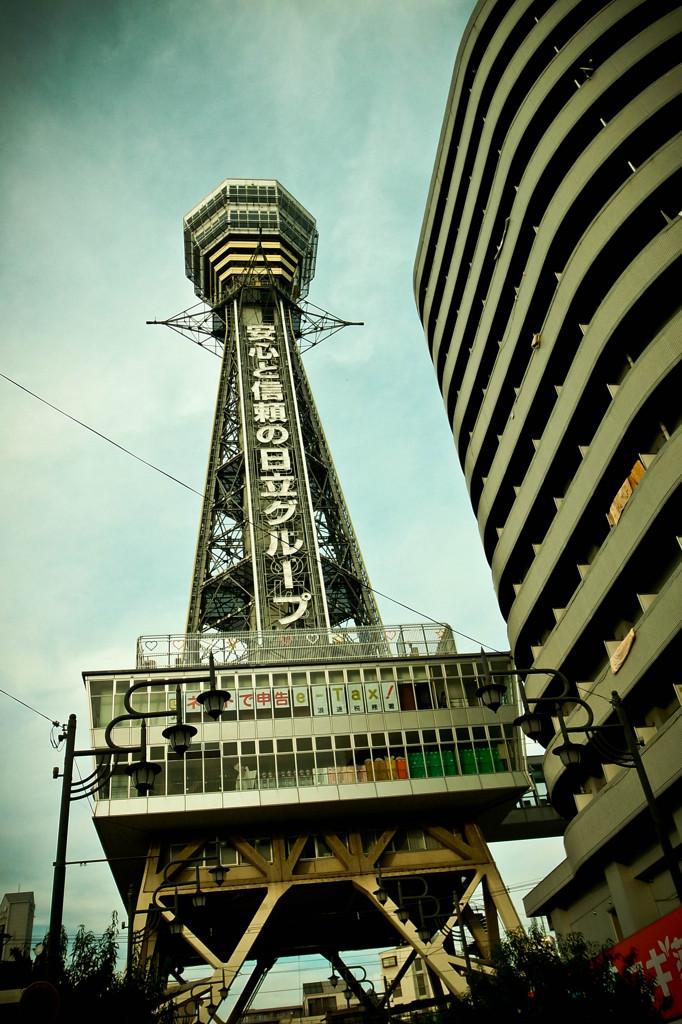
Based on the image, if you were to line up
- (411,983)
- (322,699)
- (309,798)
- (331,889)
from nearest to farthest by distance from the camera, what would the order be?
(309,798), (322,699), (331,889), (411,983)

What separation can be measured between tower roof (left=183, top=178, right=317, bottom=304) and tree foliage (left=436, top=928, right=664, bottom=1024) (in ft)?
281

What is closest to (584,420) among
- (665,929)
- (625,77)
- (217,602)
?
(625,77)

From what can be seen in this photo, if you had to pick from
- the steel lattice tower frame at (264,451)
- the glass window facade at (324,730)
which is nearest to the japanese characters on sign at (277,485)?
the steel lattice tower frame at (264,451)

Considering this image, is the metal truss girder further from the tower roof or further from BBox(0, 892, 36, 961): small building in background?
the tower roof

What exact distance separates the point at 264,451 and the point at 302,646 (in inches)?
1131

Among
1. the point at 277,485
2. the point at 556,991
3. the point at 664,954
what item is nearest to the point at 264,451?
the point at 277,485

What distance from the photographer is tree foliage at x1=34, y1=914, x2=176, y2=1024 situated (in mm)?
20281

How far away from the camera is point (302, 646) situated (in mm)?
52062

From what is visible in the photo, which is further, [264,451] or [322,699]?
[264,451]

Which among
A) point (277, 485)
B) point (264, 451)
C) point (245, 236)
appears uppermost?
point (245, 236)

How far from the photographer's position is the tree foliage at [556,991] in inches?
719

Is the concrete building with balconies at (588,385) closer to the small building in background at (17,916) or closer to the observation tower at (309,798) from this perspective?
the observation tower at (309,798)

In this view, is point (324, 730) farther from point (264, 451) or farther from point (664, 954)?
point (264, 451)

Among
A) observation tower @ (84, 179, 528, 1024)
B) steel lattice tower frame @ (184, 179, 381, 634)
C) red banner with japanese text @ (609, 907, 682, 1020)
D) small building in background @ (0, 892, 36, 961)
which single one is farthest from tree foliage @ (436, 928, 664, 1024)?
small building in background @ (0, 892, 36, 961)
